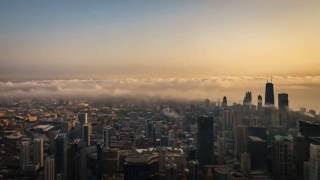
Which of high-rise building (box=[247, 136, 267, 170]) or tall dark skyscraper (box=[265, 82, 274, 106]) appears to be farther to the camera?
tall dark skyscraper (box=[265, 82, 274, 106])

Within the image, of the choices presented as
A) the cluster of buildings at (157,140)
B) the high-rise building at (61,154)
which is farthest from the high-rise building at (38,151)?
the high-rise building at (61,154)

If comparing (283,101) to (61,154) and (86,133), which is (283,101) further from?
(61,154)

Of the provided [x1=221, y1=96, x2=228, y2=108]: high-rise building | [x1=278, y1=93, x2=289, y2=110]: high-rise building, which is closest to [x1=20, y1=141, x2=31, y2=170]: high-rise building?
[x1=221, y1=96, x2=228, y2=108]: high-rise building

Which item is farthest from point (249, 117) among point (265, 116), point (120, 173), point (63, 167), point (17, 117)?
point (17, 117)

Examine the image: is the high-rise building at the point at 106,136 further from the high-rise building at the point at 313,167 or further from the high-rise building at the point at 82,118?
the high-rise building at the point at 313,167

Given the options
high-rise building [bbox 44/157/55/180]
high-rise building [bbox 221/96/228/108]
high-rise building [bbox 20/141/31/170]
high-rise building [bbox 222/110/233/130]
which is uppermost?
high-rise building [bbox 221/96/228/108]

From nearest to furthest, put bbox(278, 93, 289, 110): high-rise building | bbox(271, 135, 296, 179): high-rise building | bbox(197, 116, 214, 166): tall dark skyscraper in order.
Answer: bbox(271, 135, 296, 179): high-rise building < bbox(197, 116, 214, 166): tall dark skyscraper < bbox(278, 93, 289, 110): high-rise building

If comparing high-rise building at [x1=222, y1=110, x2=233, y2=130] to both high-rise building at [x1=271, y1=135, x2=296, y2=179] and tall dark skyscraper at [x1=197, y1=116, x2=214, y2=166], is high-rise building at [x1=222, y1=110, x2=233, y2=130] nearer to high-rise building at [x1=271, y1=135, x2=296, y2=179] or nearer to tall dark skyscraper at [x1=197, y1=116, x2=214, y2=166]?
tall dark skyscraper at [x1=197, y1=116, x2=214, y2=166]

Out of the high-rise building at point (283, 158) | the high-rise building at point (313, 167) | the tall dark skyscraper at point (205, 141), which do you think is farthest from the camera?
the tall dark skyscraper at point (205, 141)
